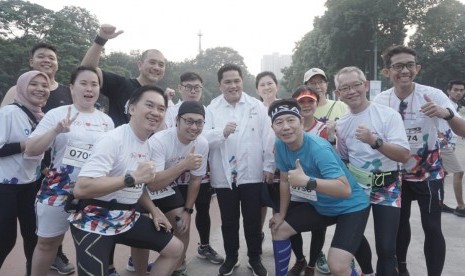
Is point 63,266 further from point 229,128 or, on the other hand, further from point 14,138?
point 229,128

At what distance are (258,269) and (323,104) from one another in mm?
1885

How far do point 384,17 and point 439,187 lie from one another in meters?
26.8

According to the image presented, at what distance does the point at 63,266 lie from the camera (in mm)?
3912

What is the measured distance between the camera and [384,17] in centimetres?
2698

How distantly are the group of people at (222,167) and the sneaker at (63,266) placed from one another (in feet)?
0.03

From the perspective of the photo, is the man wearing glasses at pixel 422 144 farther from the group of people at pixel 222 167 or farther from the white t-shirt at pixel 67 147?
the white t-shirt at pixel 67 147

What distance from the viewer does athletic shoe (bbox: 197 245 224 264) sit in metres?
4.26

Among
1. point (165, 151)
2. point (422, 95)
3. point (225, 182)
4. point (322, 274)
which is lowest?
point (322, 274)

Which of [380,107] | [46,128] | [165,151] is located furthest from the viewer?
[165,151]

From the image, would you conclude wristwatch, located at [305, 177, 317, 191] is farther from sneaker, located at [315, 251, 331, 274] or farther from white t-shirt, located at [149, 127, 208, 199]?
sneaker, located at [315, 251, 331, 274]

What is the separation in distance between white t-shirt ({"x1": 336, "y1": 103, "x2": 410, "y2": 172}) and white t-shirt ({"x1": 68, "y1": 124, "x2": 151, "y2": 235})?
1755 millimetres

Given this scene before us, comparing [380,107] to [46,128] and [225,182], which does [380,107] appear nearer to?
[225,182]

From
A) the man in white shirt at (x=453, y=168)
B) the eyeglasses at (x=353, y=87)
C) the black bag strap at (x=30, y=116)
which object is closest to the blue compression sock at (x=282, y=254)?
the eyeglasses at (x=353, y=87)

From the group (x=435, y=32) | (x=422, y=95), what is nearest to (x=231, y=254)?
(x=422, y=95)
